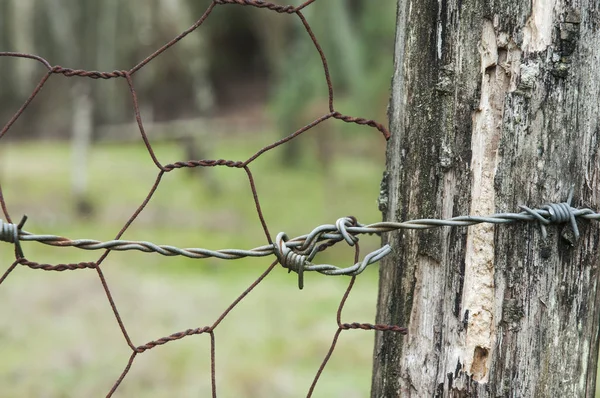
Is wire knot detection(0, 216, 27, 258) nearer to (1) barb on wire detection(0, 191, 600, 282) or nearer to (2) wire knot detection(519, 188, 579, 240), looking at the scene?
(1) barb on wire detection(0, 191, 600, 282)

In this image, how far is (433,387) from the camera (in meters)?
1.11

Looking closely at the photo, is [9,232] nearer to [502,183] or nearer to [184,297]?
[502,183]

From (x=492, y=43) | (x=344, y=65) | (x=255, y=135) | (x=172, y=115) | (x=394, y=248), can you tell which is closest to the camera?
(x=492, y=43)

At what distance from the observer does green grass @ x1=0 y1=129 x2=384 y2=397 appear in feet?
10.9

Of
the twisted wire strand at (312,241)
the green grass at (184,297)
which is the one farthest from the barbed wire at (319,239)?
the green grass at (184,297)

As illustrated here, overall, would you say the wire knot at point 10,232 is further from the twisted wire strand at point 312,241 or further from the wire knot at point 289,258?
the wire knot at point 289,258

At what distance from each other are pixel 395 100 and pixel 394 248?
0.25 meters

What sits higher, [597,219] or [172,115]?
[172,115]

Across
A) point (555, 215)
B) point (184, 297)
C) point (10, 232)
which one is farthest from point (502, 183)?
point (184, 297)

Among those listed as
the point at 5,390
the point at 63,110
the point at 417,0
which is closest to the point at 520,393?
the point at 417,0

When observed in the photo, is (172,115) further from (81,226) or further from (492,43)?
(492,43)

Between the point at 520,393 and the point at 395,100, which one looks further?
the point at 395,100

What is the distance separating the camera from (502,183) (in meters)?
1.06

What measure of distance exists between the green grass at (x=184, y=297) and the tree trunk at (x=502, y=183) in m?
2.25
